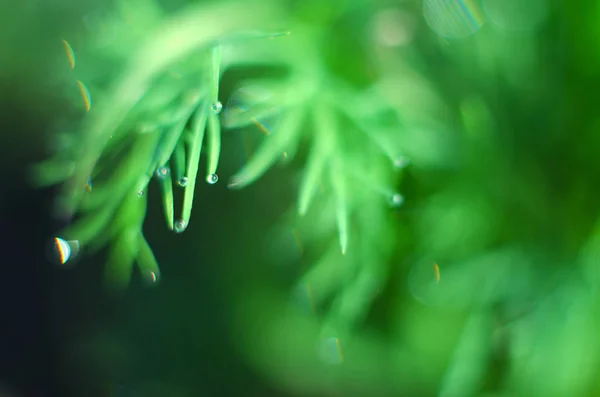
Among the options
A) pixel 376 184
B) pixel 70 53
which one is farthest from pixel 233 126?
pixel 70 53

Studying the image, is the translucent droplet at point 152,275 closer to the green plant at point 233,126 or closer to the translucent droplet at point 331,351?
the green plant at point 233,126

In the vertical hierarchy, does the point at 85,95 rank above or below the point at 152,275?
above

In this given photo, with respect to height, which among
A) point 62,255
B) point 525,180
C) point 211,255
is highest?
point 525,180

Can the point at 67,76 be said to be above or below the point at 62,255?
above

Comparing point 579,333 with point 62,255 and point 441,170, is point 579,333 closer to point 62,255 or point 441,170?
point 441,170

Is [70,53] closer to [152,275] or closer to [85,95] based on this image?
[85,95]

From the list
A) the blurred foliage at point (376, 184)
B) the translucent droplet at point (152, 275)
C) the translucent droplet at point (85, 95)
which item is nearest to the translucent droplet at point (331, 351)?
the blurred foliage at point (376, 184)

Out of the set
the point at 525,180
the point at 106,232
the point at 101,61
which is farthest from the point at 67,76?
the point at 525,180

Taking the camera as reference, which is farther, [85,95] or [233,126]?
[85,95]

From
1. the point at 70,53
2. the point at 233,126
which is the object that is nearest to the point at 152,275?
the point at 233,126
